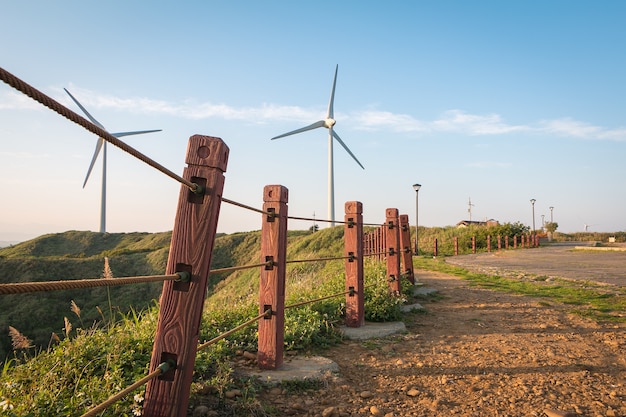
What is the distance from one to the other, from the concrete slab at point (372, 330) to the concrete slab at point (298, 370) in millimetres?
1001

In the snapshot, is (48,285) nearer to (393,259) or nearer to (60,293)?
(393,259)

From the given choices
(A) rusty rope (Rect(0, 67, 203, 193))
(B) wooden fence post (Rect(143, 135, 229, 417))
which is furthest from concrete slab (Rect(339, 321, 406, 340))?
(A) rusty rope (Rect(0, 67, 203, 193))

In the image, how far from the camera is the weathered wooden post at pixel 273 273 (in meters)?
3.21

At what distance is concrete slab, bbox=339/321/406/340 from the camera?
4.43 m

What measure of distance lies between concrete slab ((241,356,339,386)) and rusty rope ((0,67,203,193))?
1815 millimetres

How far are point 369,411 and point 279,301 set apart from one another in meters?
1.06

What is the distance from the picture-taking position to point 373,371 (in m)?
3.35

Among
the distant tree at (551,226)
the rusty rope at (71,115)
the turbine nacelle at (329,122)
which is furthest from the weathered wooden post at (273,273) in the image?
the distant tree at (551,226)

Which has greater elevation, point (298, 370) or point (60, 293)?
point (298, 370)

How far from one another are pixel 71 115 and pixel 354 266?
4046mm

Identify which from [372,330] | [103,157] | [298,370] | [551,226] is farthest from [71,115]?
[551,226]

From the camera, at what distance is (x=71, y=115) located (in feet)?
3.85

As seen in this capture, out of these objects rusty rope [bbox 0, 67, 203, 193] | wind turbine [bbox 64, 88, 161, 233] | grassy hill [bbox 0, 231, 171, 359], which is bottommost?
grassy hill [bbox 0, 231, 171, 359]

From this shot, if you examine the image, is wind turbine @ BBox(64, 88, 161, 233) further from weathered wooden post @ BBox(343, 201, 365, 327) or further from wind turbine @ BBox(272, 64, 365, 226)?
weathered wooden post @ BBox(343, 201, 365, 327)
